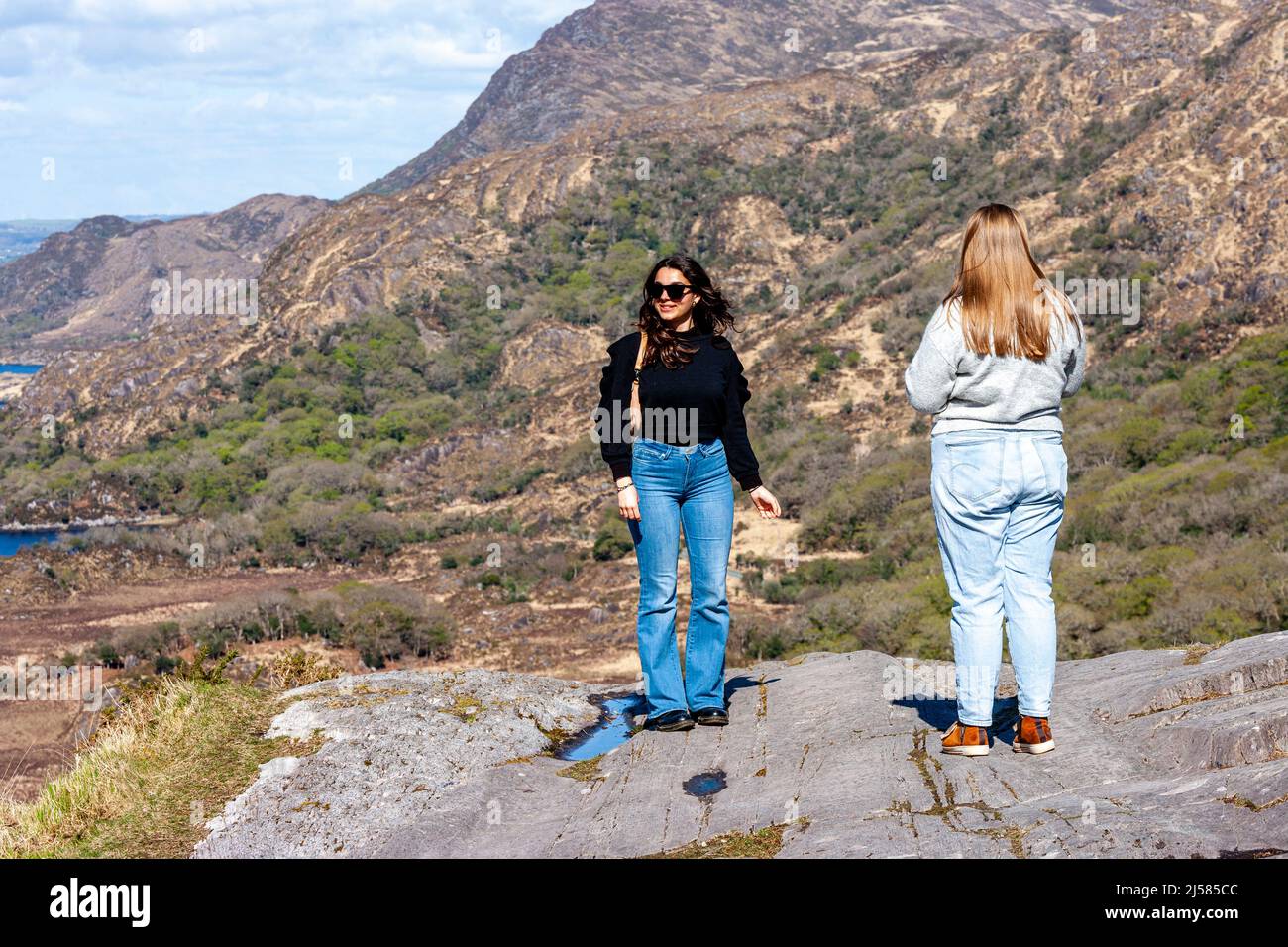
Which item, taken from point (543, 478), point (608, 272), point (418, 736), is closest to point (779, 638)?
point (418, 736)

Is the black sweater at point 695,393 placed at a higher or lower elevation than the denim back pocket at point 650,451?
higher

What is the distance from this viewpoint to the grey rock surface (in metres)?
3.55

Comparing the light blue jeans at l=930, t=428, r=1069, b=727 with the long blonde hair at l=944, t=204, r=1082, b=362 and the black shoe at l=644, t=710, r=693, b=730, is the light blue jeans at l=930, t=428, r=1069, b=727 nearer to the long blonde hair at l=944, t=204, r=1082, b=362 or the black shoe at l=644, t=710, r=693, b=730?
the long blonde hair at l=944, t=204, r=1082, b=362

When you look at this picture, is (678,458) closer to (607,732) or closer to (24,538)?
(607,732)

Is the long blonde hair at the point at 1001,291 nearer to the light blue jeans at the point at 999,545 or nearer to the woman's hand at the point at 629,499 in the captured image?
the light blue jeans at the point at 999,545

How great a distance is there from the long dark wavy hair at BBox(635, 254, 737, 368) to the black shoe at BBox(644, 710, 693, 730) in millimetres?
1566

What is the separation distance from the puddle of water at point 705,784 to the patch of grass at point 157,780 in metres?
1.71

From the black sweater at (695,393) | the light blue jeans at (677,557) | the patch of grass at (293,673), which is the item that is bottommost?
the patch of grass at (293,673)

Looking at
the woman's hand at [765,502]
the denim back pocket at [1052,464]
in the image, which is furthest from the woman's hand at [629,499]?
the denim back pocket at [1052,464]

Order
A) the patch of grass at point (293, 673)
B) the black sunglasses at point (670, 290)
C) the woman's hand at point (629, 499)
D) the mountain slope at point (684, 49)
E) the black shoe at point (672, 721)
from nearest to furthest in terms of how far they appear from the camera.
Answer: the black sunglasses at point (670, 290) < the woman's hand at point (629, 499) < the black shoe at point (672, 721) < the patch of grass at point (293, 673) < the mountain slope at point (684, 49)

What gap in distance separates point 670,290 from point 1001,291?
55.0 inches

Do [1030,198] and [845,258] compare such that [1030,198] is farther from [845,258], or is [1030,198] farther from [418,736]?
[418,736]

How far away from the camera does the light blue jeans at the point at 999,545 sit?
4.32 m

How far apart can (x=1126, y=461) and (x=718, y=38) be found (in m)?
110
